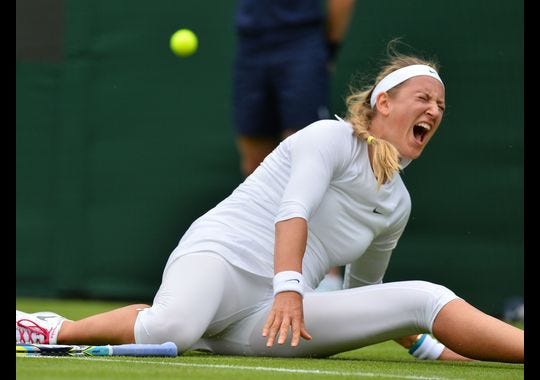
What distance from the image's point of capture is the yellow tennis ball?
21.8 feet

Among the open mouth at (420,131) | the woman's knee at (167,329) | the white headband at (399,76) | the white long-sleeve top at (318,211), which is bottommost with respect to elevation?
the woman's knee at (167,329)

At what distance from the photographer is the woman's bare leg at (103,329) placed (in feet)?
12.4

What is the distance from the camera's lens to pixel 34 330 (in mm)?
3828

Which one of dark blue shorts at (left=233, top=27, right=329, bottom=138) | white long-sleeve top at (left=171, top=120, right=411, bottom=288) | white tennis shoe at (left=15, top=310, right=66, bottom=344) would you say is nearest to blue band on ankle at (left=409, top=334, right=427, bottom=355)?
white long-sleeve top at (left=171, top=120, right=411, bottom=288)

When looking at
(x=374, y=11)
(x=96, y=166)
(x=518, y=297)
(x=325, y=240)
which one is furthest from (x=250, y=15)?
(x=325, y=240)

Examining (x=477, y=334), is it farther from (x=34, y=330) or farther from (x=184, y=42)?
(x=184, y=42)

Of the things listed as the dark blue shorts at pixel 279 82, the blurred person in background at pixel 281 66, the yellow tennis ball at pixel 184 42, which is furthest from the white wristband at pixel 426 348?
the yellow tennis ball at pixel 184 42

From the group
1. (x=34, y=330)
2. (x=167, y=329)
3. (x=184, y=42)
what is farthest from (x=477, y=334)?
(x=184, y=42)

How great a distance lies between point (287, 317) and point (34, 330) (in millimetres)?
875

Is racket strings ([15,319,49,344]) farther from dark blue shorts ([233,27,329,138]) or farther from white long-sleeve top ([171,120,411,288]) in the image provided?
dark blue shorts ([233,27,329,138])

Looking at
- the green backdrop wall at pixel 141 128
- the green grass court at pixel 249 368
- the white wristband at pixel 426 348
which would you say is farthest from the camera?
the green backdrop wall at pixel 141 128

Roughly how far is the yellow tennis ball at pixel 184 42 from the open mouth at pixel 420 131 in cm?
284

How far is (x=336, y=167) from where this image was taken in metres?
3.83

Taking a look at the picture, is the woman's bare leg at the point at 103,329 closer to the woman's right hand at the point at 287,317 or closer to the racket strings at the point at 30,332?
the racket strings at the point at 30,332
